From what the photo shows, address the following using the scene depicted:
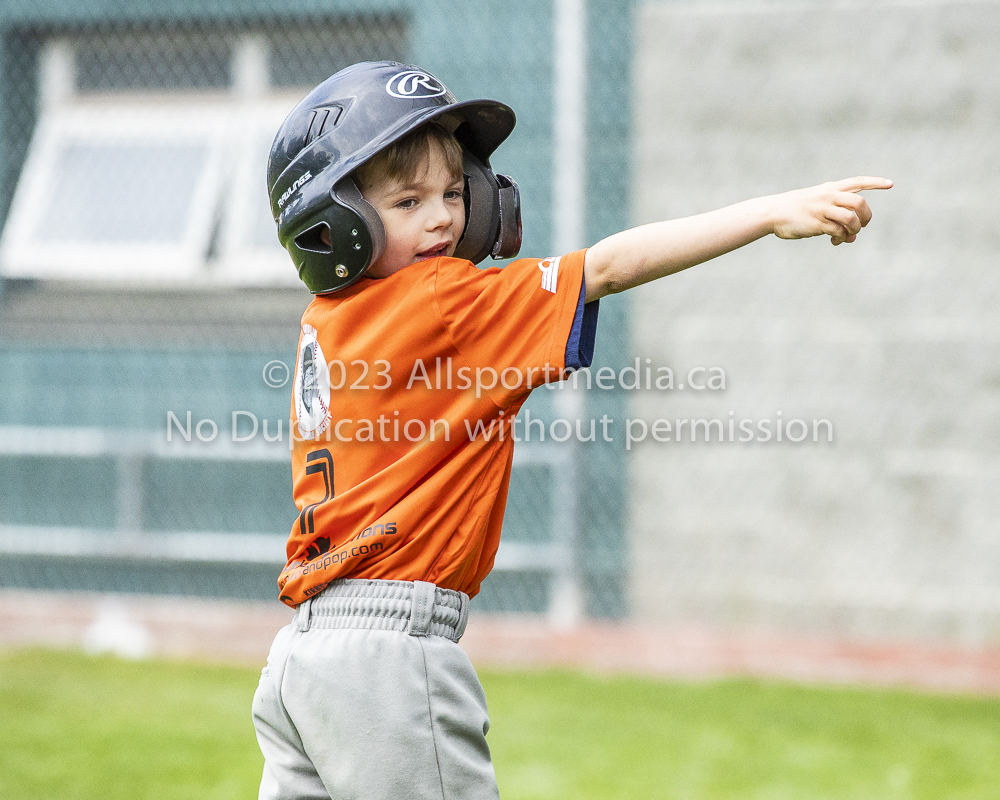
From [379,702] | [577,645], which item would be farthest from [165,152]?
[379,702]

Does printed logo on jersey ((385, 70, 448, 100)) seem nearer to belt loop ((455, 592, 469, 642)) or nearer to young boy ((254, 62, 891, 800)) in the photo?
young boy ((254, 62, 891, 800))

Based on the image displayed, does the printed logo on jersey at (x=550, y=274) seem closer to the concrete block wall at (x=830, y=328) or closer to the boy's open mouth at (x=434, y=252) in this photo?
the boy's open mouth at (x=434, y=252)

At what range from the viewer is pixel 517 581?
5.14 metres

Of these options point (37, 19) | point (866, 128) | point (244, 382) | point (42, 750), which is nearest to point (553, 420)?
point (244, 382)

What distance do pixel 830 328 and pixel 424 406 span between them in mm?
3712

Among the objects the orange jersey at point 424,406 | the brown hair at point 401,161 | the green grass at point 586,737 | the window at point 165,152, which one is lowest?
the green grass at point 586,737

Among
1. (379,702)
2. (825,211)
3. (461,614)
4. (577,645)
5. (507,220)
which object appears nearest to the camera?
(825,211)

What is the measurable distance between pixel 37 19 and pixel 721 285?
3.72 metres

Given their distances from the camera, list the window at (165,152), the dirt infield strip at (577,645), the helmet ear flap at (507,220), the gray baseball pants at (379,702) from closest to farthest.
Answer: the gray baseball pants at (379,702), the helmet ear flap at (507,220), the dirt infield strip at (577,645), the window at (165,152)

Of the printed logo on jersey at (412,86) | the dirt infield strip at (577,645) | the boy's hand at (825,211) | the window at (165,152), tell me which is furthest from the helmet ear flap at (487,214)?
the window at (165,152)

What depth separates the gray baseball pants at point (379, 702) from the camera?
1586mm

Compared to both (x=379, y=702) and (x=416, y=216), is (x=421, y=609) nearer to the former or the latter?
(x=379, y=702)

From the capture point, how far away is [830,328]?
5.01m

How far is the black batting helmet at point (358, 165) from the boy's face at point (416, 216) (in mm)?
38
